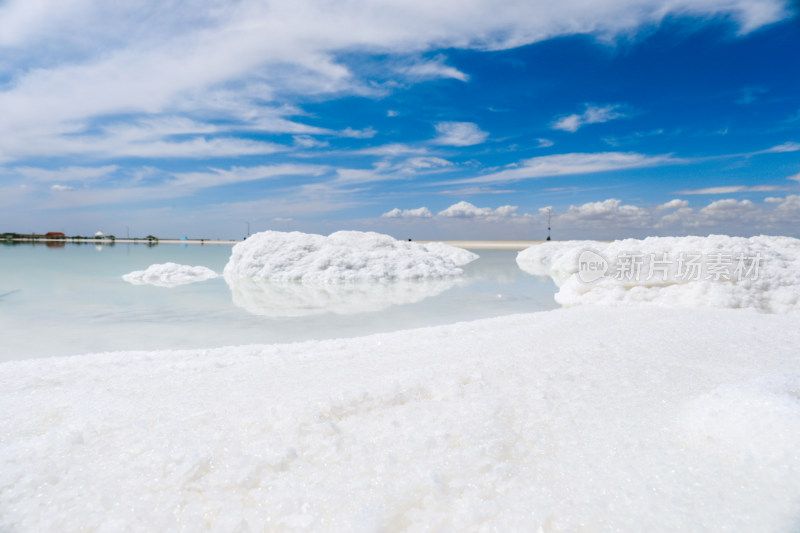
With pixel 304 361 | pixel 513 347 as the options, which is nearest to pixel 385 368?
pixel 304 361

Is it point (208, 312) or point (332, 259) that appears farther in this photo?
point (332, 259)

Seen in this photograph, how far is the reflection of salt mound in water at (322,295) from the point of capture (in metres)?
6.62

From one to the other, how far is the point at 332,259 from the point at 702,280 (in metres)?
7.97

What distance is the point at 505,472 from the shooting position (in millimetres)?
1487

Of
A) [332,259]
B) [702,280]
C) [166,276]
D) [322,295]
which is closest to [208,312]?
[322,295]

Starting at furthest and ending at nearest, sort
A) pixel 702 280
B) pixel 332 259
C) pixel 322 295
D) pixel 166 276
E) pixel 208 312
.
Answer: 1. pixel 332 259
2. pixel 166 276
3. pixel 322 295
4. pixel 208 312
5. pixel 702 280

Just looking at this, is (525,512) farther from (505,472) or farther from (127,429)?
(127,429)

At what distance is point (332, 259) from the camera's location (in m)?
11.2

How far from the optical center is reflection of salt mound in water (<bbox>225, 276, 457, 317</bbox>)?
662 cm

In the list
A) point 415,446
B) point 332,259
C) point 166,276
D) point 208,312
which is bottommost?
point 208,312

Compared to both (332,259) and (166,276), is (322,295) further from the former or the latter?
(166,276)

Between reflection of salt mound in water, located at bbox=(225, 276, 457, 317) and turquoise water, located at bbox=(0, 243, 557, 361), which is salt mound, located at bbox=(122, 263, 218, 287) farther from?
A: reflection of salt mound in water, located at bbox=(225, 276, 457, 317)

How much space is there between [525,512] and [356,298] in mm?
6594

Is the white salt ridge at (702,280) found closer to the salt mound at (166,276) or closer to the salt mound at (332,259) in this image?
the salt mound at (332,259)
